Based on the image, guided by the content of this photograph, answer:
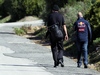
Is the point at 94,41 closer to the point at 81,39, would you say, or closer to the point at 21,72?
the point at 81,39

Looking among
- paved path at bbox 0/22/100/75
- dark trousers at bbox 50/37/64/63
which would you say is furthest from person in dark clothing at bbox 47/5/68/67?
paved path at bbox 0/22/100/75

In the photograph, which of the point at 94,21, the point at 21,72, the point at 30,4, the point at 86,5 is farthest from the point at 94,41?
the point at 30,4

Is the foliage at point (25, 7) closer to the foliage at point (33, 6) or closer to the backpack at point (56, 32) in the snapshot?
the foliage at point (33, 6)

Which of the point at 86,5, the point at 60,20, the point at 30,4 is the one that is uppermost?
the point at 60,20

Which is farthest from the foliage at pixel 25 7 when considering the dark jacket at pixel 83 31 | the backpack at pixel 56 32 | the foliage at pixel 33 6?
the backpack at pixel 56 32

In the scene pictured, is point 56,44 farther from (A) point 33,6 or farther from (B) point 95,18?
(A) point 33,6

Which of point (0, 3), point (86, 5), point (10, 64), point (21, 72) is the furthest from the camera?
point (0, 3)

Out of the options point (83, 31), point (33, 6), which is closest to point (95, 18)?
point (83, 31)

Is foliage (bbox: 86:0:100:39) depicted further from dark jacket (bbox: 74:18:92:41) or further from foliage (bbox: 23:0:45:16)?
foliage (bbox: 23:0:45:16)

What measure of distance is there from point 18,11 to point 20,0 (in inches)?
66.1

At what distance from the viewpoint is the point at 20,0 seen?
49.9 metres

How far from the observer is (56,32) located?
12.6 meters

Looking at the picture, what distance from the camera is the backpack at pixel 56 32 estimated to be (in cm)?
1261

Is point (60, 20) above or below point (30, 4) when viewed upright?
above
